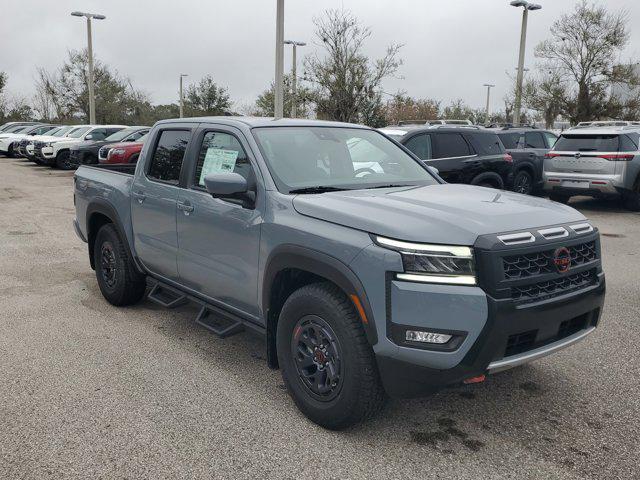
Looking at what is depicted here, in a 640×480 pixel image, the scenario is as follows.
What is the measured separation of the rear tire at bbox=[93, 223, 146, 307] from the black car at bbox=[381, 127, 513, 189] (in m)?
5.48

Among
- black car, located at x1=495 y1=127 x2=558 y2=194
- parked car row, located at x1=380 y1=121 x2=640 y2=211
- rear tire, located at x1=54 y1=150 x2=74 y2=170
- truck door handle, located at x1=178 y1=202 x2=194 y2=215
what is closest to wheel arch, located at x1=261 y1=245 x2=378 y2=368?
truck door handle, located at x1=178 y1=202 x2=194 y2=215

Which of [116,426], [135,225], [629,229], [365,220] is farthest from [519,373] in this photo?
[629,229]

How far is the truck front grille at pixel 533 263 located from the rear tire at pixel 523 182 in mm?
10182

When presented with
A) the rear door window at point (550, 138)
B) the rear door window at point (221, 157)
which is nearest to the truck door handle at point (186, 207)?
the rear door window at point (221, 157)

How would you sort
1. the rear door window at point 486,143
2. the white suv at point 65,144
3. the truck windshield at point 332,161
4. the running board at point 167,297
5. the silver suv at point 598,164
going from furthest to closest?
the white suv at point 65,144, the silver suv at point 598,164, the rear door window at point 486,143, the running board at point 167,297, the truck windshield at point 332,161

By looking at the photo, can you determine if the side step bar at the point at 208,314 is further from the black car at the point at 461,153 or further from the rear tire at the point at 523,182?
the rear tire at the point at 523,182

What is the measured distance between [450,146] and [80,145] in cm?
1343

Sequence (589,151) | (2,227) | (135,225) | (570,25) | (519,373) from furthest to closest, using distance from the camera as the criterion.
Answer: (570,25), (589,151), (2,227), (135,225), (519,373)

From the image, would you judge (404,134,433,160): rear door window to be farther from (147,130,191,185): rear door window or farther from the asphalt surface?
(147,130,191,185): rear door window

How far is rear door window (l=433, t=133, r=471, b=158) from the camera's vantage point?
998cm

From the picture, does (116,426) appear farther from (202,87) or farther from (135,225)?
(202,87)

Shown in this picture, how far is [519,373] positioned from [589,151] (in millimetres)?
8976

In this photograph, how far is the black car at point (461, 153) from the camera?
989 cm

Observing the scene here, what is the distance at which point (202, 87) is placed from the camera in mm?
44844
